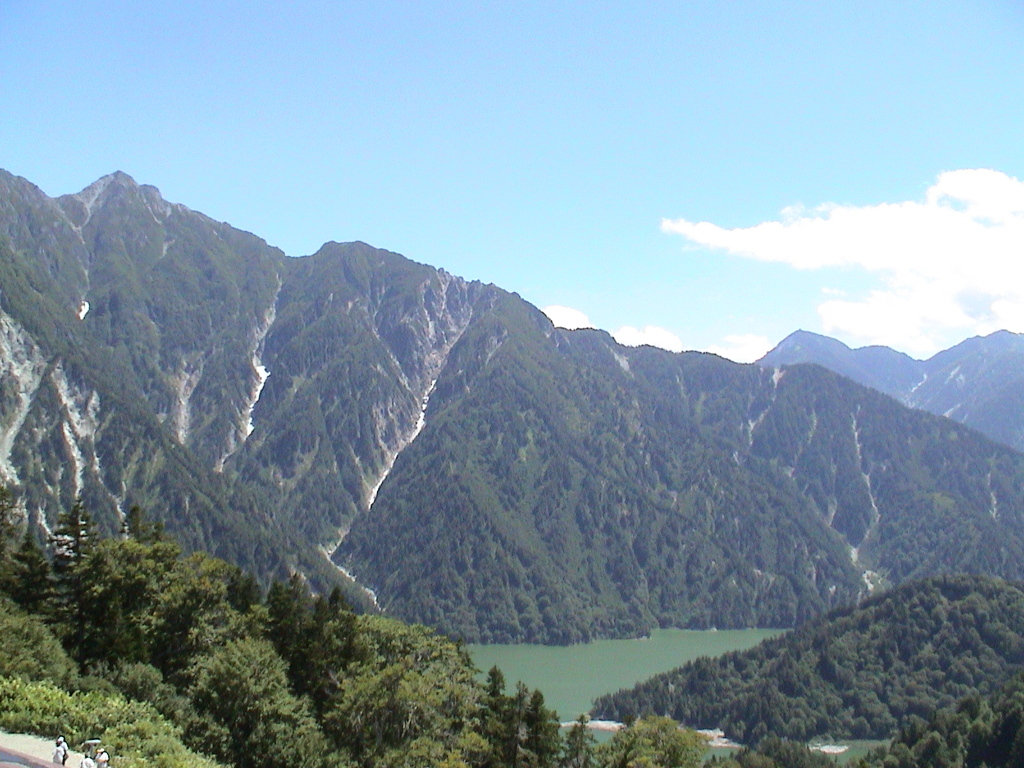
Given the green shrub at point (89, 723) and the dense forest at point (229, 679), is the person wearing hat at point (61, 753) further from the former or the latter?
the dense forest at point (229, 679)

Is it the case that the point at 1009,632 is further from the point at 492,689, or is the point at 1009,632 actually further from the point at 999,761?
the point at 492,689

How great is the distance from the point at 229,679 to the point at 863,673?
144040 millimetres

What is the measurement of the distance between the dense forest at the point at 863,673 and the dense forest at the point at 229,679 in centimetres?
10066

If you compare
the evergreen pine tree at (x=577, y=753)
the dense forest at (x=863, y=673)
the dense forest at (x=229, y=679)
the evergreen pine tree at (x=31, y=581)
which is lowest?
the dense forest at (x=863, y=673)

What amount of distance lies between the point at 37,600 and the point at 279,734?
17483 mm

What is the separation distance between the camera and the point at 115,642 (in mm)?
47250

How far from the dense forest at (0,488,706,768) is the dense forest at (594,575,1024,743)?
3963 inches

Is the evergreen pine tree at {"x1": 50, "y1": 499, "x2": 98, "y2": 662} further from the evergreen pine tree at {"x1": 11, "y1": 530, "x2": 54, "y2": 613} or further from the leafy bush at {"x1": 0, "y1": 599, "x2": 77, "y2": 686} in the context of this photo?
the leafy bush at {"x1": 0, "y1": 599, "x2": 77, "y2": 686}

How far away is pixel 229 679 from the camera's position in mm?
45156

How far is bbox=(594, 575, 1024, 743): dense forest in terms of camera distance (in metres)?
155

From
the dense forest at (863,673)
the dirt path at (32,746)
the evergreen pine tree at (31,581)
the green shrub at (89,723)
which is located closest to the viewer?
the dirt path at (32,746)

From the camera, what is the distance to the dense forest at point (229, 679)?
127ft

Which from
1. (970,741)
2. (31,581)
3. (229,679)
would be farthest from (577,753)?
(970,741)

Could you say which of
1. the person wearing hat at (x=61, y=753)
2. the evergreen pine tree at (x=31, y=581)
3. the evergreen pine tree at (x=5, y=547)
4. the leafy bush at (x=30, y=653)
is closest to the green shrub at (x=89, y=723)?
the leafy bush at (x=30, y=653)
